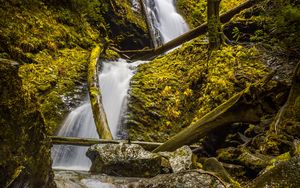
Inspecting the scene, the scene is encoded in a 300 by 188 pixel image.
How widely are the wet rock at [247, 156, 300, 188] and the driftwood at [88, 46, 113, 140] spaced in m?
4.22

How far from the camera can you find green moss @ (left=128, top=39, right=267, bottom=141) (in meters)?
7.60

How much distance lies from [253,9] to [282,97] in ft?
16.4

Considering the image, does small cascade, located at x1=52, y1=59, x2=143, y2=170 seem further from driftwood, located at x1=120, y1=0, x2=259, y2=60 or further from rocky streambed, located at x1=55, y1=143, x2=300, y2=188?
rocky streambed, located at x1=55, y1=143, x2=300, y2=188

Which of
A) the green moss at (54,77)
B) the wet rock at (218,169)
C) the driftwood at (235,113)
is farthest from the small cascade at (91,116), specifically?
the wet rock at (218,169)

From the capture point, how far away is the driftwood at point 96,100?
6758mm

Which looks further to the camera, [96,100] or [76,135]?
[96,100]

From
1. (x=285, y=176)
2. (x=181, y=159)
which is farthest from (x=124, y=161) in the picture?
(x=285, y=176)

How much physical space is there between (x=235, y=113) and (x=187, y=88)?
11.6 ft

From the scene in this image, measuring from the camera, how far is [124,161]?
520 centimetres

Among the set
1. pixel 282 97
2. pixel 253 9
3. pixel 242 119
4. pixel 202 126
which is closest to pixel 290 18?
pixel 282 97

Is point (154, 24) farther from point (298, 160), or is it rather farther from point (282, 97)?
point (298, 160)

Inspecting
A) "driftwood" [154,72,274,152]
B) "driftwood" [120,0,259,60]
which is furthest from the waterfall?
"driftwood" [154,72,274,152]

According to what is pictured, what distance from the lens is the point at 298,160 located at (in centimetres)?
252

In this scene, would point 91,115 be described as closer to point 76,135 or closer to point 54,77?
point 76,135
